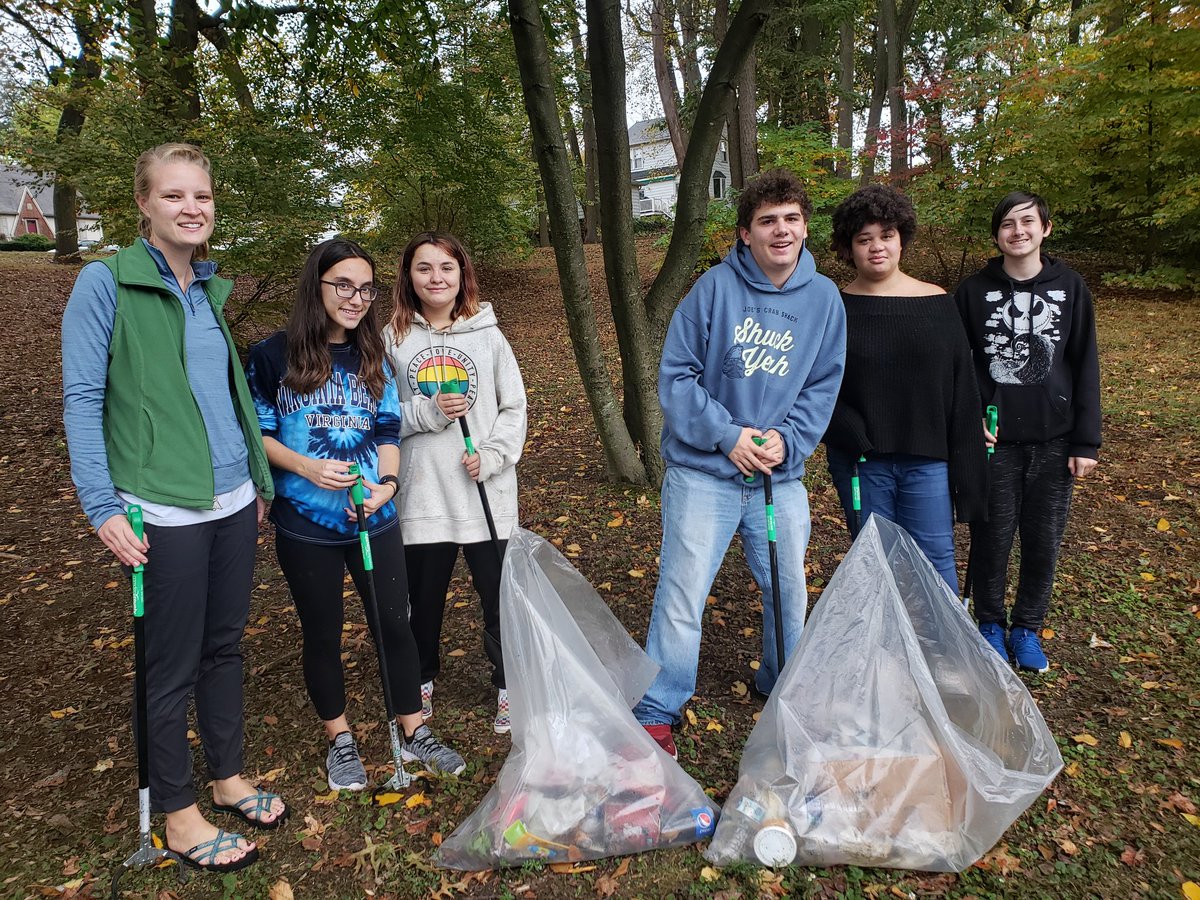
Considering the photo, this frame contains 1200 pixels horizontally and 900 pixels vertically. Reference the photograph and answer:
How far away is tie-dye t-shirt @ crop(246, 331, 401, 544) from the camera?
220 cm

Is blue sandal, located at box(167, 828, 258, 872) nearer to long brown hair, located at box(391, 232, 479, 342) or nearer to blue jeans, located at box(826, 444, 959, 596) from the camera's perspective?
long brown hair, located at box(391, 232, 479, 342)

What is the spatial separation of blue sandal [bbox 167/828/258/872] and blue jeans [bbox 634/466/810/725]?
3.97ft

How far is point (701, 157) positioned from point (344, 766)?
11.5 feet

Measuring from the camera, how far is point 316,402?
2230 millimetres

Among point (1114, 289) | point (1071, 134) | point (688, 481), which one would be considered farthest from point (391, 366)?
point (1114, 289)

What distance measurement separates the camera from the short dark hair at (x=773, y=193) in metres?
2.23

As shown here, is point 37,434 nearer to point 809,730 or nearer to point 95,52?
point 95,52

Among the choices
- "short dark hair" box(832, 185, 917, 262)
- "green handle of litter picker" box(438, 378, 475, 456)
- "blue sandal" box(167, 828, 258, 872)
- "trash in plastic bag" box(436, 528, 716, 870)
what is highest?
"short dark hair" box(832, 185, 917, 262)

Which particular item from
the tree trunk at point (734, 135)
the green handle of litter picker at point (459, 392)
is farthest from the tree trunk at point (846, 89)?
the green handle of litter picker at point (459, 392)

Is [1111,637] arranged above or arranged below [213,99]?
below

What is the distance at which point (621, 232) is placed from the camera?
4250mm

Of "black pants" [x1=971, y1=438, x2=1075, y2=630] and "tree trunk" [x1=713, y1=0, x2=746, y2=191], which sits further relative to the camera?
"tree trunk" [x1=713, y1=0, x2=746, y2=191]

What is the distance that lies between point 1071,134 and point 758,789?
10.6 metres

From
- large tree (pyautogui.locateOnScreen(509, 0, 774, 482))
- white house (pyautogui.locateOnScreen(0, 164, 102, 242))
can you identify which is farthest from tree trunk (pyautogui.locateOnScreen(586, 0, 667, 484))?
white house (pyautogui.locateOnScreen(0, 164, 102, 242))
